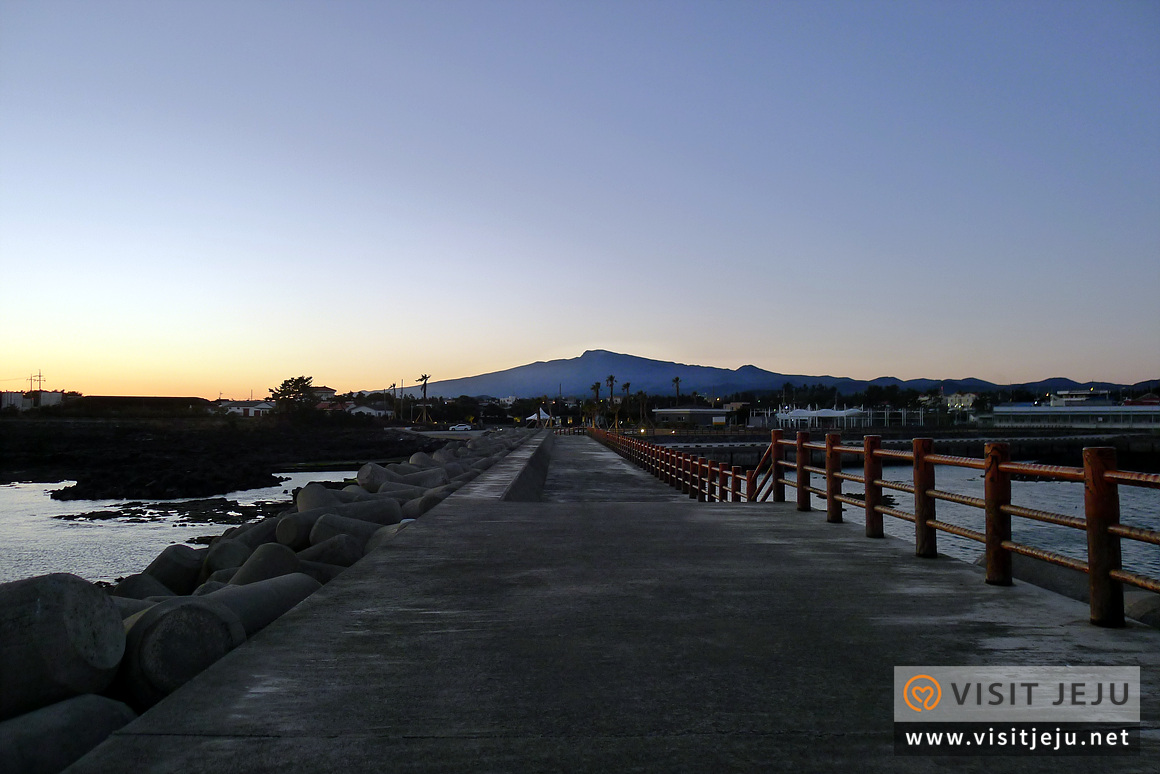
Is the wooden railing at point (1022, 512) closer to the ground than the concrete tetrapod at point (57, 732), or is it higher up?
higher up

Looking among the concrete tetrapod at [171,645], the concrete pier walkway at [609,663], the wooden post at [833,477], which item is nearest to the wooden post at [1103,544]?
the concrete pier walkway at [609,663]

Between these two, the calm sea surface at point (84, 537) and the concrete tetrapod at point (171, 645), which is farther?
the calm sea surface at point (84, 537)

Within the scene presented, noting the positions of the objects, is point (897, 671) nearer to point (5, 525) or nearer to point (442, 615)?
point (442, 615)

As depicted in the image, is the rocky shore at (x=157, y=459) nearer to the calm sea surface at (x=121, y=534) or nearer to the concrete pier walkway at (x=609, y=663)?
the calm sea surface at (x=121, y=534)

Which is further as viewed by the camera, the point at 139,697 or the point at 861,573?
the point at 861,573

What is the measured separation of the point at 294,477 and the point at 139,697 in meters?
46.1

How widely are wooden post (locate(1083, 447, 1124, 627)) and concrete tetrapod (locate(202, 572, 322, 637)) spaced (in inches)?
188

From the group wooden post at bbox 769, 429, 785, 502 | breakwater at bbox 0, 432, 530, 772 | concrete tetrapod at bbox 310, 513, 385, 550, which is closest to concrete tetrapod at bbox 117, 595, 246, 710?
breakwater at bbox 0, 432, 530, 772

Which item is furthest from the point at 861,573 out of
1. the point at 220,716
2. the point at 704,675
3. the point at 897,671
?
the point at 220,716

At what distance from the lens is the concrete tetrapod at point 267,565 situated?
690 cm

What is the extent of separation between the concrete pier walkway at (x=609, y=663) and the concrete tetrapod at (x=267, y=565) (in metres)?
1.21

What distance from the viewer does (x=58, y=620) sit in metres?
3.56

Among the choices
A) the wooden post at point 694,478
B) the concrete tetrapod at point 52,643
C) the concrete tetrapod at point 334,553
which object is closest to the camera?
the concrete tetrapod at point 52,643

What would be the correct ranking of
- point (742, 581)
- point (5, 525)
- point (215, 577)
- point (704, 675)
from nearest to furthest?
point (704, 675)
point (742, 581)
point (215, 577)
point (5, 525)
